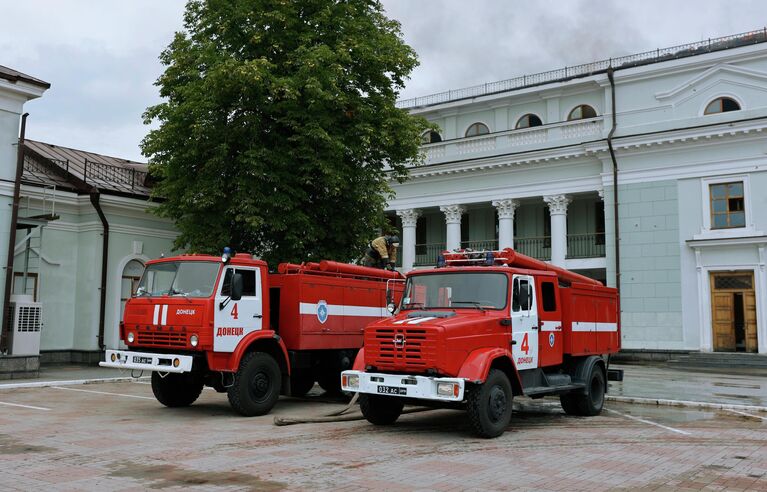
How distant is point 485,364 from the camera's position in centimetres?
977

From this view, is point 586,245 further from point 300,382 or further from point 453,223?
point 300,382

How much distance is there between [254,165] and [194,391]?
6.28 meters

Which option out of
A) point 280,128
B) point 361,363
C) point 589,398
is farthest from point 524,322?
point 280,128

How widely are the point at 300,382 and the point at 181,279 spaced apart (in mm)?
4234

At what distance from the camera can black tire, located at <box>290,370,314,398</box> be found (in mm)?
14664

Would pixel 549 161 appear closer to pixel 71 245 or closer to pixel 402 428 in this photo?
pixel 71 245

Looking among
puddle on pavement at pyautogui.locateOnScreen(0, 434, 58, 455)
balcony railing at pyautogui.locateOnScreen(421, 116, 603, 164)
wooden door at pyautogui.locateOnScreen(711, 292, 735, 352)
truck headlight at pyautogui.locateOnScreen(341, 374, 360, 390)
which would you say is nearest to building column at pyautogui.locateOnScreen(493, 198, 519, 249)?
balcony railing at pyautogui.locateOnScreen(421, 116, 603, 164)

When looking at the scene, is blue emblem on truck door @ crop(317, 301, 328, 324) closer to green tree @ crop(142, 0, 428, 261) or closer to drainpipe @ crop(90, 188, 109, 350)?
green tree @ crop(142, 0, 428, 261)

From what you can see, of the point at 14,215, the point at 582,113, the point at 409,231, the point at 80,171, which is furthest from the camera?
the point at 409,231

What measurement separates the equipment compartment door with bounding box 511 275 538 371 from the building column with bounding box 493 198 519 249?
2303 centimetres

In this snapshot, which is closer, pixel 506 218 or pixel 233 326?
pixel 233 326

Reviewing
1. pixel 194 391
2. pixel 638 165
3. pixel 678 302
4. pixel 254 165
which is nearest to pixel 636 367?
pixel 678 302

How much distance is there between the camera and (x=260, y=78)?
56.2ft

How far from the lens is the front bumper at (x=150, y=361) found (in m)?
11.4
